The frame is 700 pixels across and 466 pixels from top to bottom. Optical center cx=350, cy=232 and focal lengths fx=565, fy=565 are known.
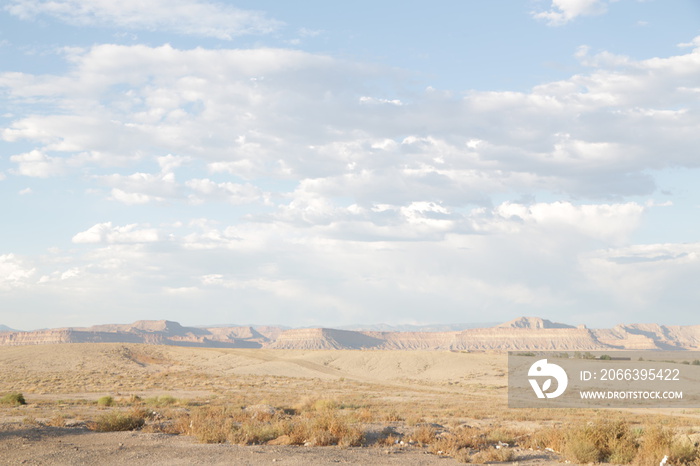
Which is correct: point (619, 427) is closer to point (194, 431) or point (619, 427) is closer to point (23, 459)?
point (194, 431)

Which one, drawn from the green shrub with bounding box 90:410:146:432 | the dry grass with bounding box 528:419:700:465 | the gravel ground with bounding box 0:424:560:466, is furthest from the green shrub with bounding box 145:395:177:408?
the dry grass with bounding box 528:419:700:465

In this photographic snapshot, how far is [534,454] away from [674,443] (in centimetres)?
353

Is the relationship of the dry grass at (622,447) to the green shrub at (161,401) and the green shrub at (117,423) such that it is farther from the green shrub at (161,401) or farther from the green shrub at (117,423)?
the green shrub at (161,401)

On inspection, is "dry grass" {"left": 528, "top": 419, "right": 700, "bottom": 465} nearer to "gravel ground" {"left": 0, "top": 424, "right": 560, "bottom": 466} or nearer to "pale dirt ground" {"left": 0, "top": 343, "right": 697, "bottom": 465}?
"pale dirt ground" {"left": 0, "top": 343, "right": 697, "bottom": 465}

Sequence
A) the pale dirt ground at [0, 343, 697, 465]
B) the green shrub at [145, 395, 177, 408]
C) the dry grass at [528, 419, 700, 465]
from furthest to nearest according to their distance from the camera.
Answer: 1. the green shrub at [145, 395, 177, 408]
2. the pale dirt ground at [0, 343, 697, 465]
3. the dry grass at [528, 419, 700, 465]

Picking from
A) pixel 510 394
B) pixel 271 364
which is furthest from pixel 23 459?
pixel 271 364

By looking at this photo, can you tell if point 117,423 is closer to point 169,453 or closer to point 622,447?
point 169,453

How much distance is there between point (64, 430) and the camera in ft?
60.4
